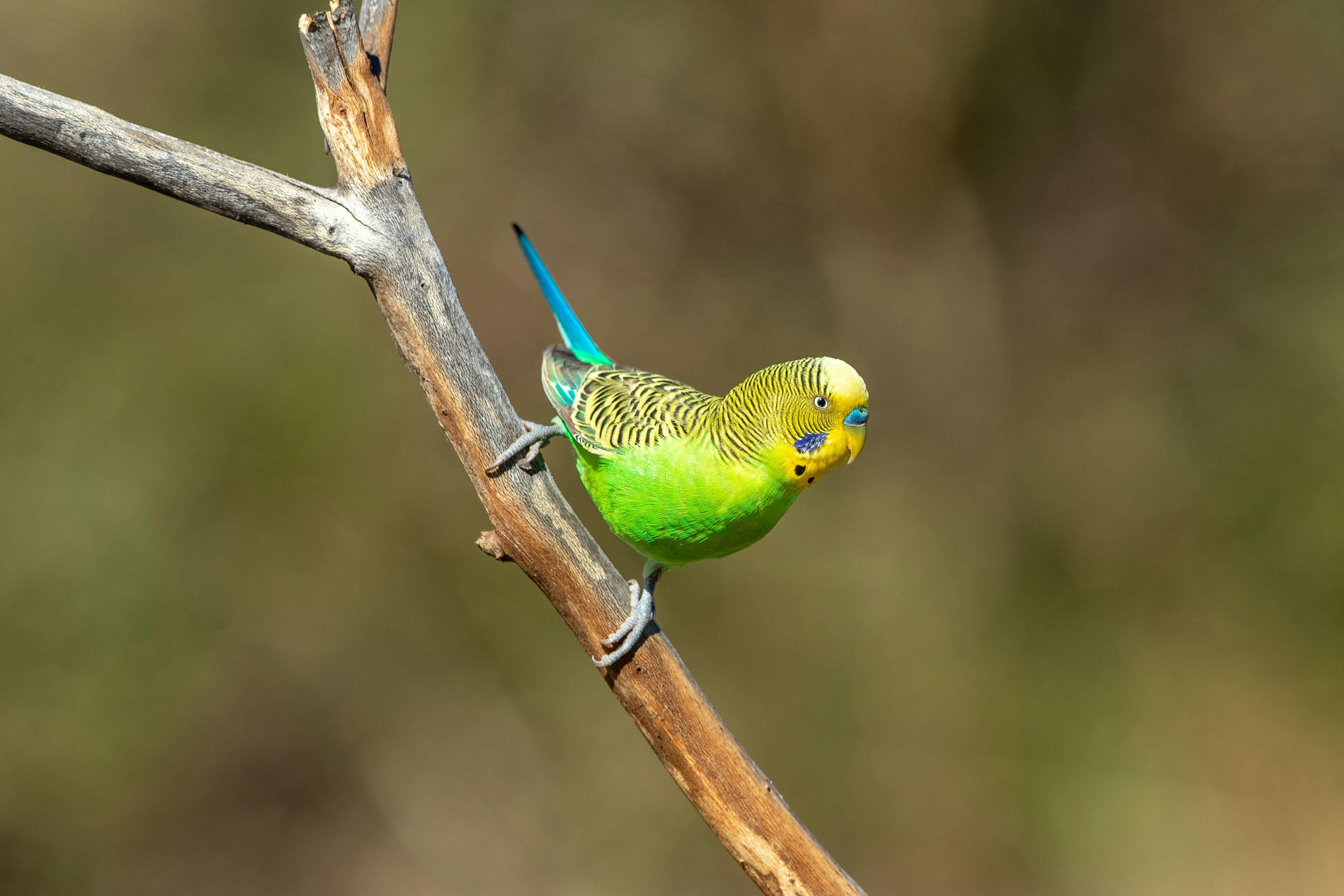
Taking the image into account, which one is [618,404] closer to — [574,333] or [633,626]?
[574,333]

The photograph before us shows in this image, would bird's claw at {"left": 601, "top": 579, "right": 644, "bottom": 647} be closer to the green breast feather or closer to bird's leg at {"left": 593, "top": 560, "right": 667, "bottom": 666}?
bird's leg at {"left": 593, "top": 560, "right": 667, "bottom": 666}

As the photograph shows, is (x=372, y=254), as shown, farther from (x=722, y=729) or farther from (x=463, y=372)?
(x=722, y=729)

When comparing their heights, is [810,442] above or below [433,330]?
above

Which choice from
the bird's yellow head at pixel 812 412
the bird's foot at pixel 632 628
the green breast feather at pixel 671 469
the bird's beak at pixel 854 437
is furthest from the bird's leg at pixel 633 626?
the bird's beak at pixel 854 437

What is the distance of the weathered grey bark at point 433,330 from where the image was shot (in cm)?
194

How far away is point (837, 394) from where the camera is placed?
Result: 2.04 metres

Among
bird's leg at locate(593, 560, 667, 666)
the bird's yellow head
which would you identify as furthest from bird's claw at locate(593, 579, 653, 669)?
the bird's yellow head

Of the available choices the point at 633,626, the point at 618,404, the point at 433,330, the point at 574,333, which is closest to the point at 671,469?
the point at 618,404

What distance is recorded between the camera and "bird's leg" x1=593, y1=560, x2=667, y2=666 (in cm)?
236

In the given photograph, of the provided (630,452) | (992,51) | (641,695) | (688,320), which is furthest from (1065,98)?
(641,695)

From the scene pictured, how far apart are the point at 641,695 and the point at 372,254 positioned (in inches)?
53.7

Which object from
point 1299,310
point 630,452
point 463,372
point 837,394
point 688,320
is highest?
point 1299,310

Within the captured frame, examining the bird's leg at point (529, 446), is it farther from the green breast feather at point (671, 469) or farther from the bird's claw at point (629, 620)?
the bird's claw at point (629, 620)

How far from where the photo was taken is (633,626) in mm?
2363
